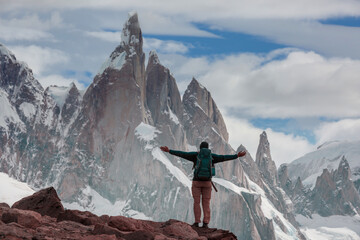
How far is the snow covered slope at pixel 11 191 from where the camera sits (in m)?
96.7

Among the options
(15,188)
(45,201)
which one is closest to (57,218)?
(45,201)

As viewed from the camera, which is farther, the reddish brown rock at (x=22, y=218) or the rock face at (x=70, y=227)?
the reddish brown rock at (x=22, y=218)

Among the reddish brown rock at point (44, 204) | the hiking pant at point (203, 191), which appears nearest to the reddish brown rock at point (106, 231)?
the reddish brown rock at point (44, 204)

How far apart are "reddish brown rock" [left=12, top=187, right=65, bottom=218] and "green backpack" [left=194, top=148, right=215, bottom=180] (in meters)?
4.35

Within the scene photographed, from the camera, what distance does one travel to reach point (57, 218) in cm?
1983

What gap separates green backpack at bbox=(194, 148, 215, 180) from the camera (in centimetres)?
2123

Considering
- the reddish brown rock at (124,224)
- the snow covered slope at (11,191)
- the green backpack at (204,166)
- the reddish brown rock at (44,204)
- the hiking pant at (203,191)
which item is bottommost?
the reddish brown rock at (124,224)

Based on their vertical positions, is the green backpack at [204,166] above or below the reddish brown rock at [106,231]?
above

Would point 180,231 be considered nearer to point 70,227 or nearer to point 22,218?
point 70,227

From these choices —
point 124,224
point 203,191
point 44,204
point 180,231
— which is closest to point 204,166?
point 203,191

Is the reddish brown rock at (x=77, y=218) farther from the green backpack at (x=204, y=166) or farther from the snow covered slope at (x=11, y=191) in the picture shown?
the snow covered slope at (x=11, y=191)

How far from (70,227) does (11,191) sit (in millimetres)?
87699

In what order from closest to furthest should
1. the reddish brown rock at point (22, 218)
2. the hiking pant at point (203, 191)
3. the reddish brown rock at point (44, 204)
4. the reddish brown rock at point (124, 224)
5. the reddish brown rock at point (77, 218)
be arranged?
the reddish brown rock at point (22, 218), the reddish brown rock at point (124, 224), the reddish brown rock at point (77, 218), the reddish brown rock at point (44, 204), the hiking pant at point (203, 191)

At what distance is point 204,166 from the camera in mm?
21250
